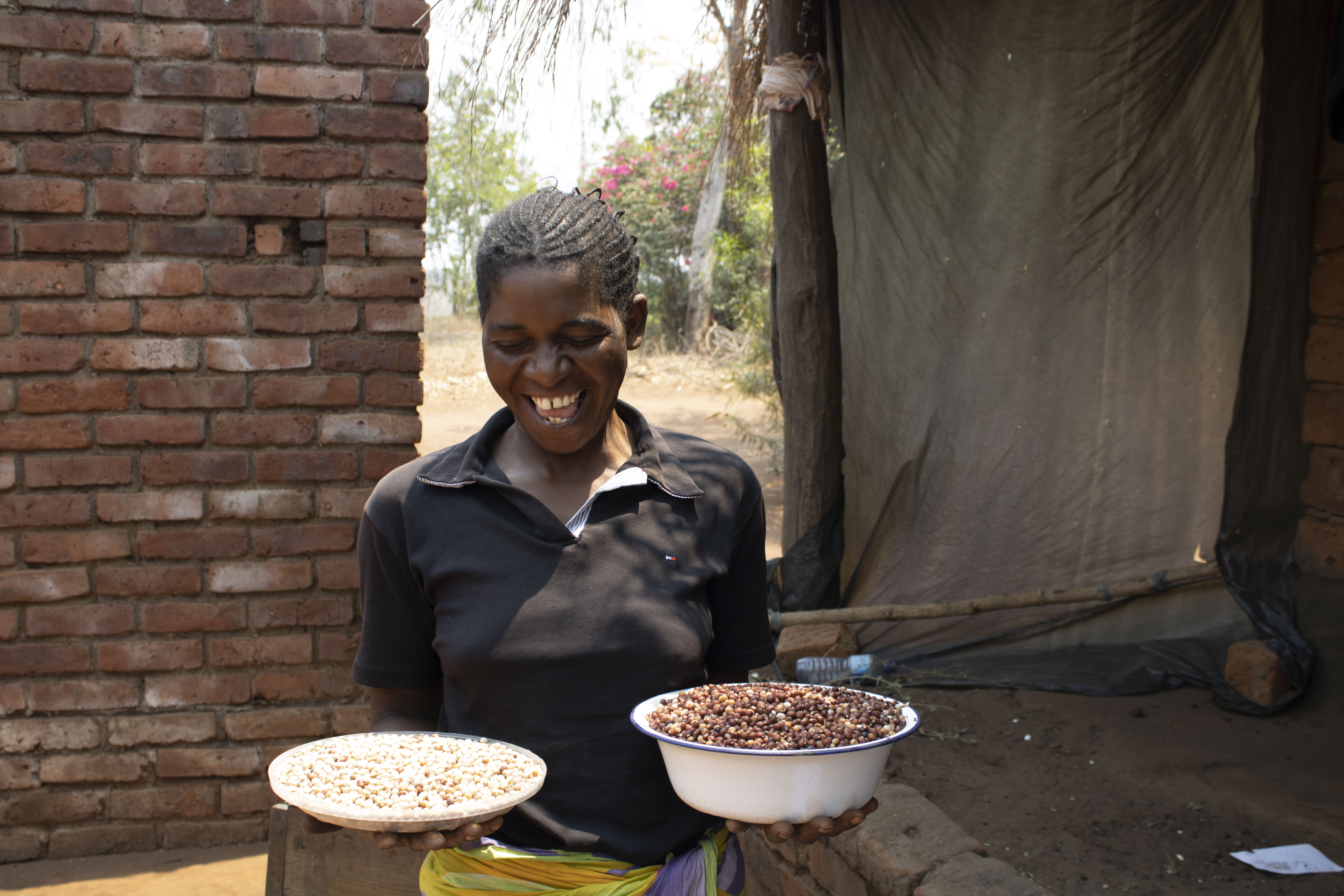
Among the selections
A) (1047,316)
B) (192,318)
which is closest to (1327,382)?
(1047,316)

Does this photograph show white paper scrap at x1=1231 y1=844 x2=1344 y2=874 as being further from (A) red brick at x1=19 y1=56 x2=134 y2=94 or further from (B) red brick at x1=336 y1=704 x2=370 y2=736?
(A) red brick at x1=19 y1=56 x2=134 y2=94

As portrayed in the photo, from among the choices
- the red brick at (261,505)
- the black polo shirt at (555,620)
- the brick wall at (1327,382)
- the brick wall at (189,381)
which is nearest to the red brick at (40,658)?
the brick wall at (189,381)

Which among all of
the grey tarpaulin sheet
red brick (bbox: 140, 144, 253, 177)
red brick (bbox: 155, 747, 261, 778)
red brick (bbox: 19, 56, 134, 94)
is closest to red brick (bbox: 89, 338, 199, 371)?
red brick (bbox: 140, 144, 253, 177)

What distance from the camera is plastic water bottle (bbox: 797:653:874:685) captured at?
4.37 m

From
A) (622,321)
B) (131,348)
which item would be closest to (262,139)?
(131,348)

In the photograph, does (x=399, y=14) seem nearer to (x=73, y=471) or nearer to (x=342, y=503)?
(x=342, y=503)

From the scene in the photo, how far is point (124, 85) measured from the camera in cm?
295

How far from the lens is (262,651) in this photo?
10.6 feet

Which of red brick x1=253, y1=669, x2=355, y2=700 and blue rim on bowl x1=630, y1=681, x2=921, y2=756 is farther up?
blue rim on bowl x1=630, y1=681, x2=921, y2=756

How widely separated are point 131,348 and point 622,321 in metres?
2.01

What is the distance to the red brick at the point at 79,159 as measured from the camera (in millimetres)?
2947

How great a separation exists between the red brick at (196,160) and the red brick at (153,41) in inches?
9.9

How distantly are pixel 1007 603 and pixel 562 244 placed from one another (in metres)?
3.38

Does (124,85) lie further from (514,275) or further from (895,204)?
(895,204)
